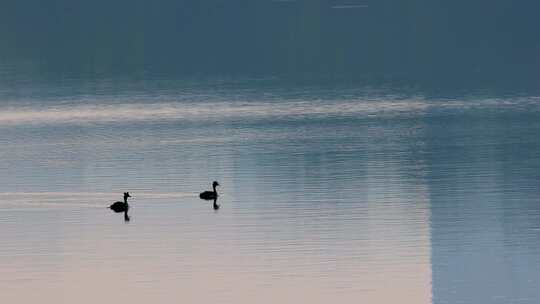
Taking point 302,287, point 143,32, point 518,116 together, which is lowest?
point 302,287

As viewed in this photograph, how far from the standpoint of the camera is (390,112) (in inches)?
2322

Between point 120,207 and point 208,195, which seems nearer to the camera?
point 120,207

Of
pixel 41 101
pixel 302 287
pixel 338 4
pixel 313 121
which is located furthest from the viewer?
pixel 338 4

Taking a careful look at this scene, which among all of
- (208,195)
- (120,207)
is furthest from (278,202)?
(120,207)

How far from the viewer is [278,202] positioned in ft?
126

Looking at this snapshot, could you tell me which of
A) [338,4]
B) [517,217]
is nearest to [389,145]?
[517,217]

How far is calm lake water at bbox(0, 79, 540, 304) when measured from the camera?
29438 millimetres

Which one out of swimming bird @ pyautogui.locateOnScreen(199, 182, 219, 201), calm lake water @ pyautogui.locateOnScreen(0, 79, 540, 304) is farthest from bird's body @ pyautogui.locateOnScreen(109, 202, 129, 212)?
swimming bird @ pyautogui.locateOnScreen(199, 182, 219, 201)

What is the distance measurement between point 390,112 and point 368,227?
24.7 metres

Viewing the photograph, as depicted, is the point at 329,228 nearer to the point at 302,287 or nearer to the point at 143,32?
the point at 302,287

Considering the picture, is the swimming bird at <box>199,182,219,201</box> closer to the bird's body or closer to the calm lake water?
the calm lake water

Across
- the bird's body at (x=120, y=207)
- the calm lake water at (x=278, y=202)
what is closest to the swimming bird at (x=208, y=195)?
the calm lake water at (x=278, y=202)

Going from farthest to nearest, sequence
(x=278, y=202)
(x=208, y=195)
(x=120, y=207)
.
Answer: (x=278, y=202) → (x=208, y=195) → (x=120, y=207)

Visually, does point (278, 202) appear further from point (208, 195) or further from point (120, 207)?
point (120, 207)
